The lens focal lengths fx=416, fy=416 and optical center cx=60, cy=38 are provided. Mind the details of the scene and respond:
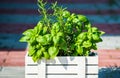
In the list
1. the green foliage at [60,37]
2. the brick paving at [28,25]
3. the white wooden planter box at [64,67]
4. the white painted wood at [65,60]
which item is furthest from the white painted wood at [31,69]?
the brick paving at [28,25]

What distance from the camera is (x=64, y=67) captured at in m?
5.52

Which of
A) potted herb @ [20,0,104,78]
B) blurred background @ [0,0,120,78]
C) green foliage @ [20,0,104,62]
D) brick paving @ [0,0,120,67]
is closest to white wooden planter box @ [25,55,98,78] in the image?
potted herb @ [20,0,104,78]

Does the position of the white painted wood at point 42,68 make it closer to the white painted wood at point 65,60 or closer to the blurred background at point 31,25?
the white painted wood at point 65,60

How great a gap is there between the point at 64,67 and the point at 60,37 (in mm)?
405

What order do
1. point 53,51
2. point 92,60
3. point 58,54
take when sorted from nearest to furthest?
point 53,51 < point 92,60 < point 58,54

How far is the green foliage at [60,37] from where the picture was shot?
17.9 ft

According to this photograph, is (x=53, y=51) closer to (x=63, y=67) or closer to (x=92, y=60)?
(x=63, y=67)

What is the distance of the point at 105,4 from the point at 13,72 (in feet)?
20.2

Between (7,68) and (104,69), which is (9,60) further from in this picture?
(104,69)

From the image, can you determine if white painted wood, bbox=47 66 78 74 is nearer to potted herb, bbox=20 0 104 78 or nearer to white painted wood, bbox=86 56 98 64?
potted herb, bbox=20 0 104 78

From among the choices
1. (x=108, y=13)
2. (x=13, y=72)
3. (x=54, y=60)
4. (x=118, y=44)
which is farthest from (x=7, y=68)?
(x=108, y=13)

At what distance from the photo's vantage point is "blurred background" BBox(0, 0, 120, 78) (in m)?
7.85

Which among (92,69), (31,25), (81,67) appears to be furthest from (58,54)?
(31,25)

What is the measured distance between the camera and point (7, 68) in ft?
24.7
